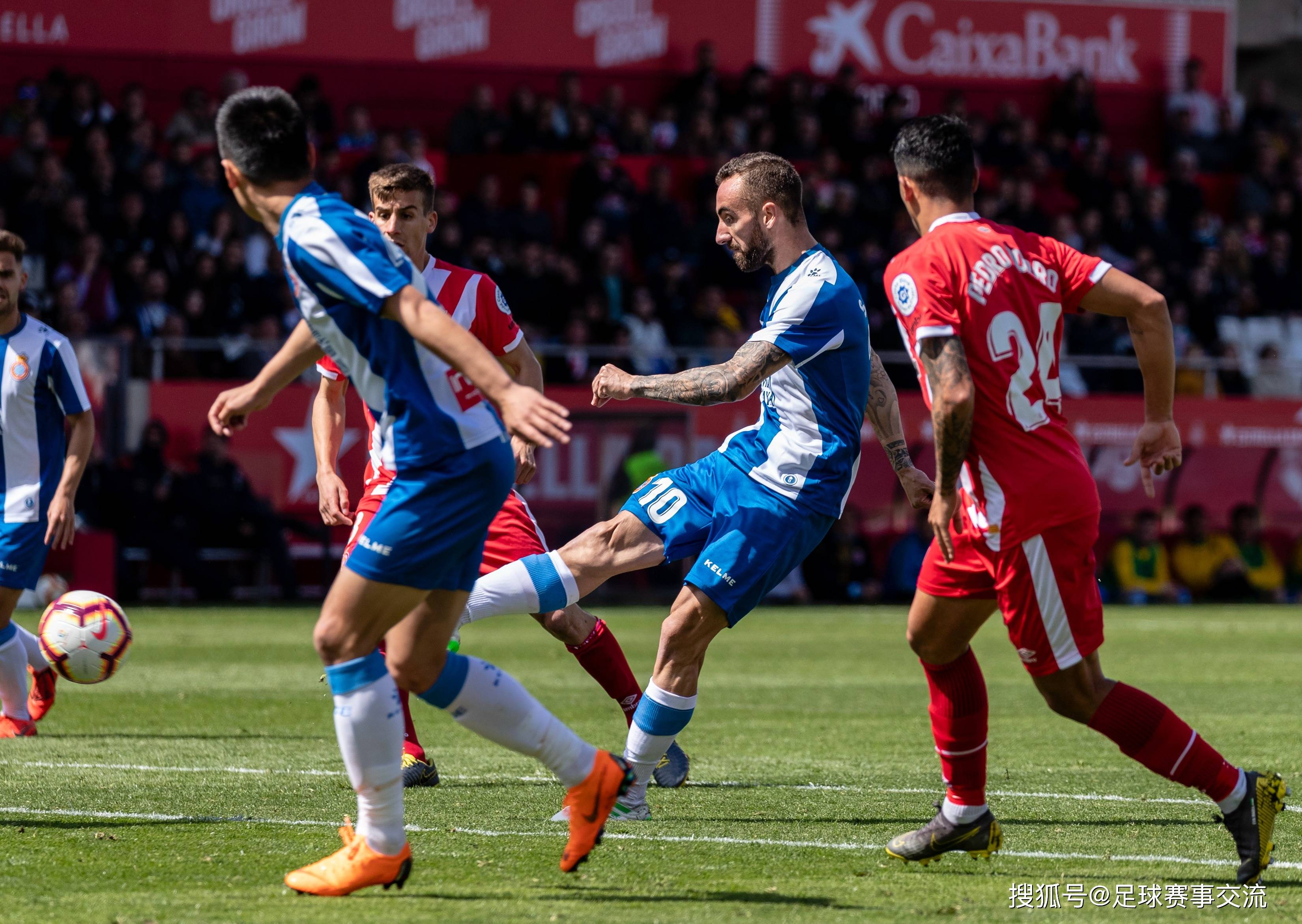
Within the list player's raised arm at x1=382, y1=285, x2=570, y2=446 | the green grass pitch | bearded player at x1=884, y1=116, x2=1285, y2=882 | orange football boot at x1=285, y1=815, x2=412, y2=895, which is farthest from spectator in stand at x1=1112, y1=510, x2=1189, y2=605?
player's raised arm at x1=382, y1=285, x2=570, y2=446

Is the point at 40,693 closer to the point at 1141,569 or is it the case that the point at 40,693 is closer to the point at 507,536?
the point at 507,536

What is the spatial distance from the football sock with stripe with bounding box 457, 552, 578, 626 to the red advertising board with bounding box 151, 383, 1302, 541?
10976 millimetres

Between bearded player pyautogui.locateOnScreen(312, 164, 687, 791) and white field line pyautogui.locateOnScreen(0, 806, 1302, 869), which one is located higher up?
bearded player pyautogui.locateOnScreen(312, 164, 687, 791)

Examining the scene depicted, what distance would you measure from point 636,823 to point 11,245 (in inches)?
166

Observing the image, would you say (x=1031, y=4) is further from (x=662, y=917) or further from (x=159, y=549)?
(x=662, y=917)

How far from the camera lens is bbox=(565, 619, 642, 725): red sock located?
7.00 metres

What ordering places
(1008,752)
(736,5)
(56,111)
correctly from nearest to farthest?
(1008,752) → (56,111) → (736,5)

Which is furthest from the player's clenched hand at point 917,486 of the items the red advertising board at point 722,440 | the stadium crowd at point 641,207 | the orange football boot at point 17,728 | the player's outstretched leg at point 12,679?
the stadium crowd at point 641,207

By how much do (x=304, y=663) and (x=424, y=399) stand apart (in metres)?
8.57

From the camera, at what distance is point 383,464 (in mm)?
4770

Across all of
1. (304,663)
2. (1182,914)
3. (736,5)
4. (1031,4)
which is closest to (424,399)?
(1182,914)

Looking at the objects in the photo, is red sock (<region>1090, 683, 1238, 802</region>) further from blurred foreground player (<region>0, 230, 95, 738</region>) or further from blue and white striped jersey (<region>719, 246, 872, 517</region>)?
blurred foreground player (<region>0, 230, 95, 738</region>)

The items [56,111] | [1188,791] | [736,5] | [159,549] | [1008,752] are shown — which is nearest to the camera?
[1188,791]

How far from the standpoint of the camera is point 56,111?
20.4 m
